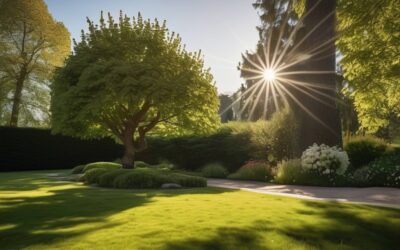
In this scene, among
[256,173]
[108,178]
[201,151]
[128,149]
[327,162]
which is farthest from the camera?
[201,151]

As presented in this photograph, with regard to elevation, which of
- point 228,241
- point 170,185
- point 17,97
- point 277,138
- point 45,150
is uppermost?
point 17,97

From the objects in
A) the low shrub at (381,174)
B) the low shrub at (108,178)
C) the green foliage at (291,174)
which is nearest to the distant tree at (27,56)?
the low shrub at (108,178)

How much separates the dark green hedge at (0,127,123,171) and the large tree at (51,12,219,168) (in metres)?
10.00

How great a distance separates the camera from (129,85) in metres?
16.4

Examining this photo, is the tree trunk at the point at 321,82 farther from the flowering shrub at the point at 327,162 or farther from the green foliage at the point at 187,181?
the green foliage at the point at 187,181

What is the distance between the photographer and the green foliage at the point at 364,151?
1686 cm

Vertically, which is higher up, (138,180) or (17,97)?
(17,97)

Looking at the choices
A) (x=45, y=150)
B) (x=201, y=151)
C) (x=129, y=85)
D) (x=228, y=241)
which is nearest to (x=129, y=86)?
(x=129, y=85)

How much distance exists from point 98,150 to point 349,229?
25621 mm

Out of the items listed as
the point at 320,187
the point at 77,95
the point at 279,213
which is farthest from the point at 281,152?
the point at 279,213

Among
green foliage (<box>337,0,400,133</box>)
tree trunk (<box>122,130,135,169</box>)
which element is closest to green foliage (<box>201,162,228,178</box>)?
tree trunk (<box>122,130,135,169</box>)

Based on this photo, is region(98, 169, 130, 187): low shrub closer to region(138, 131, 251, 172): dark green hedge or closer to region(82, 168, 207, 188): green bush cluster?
region(82, 168, 207, 188): green bush cluster

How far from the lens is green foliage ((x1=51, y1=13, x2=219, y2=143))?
1656 cm

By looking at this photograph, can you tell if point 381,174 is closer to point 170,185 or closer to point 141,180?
point 170,185
